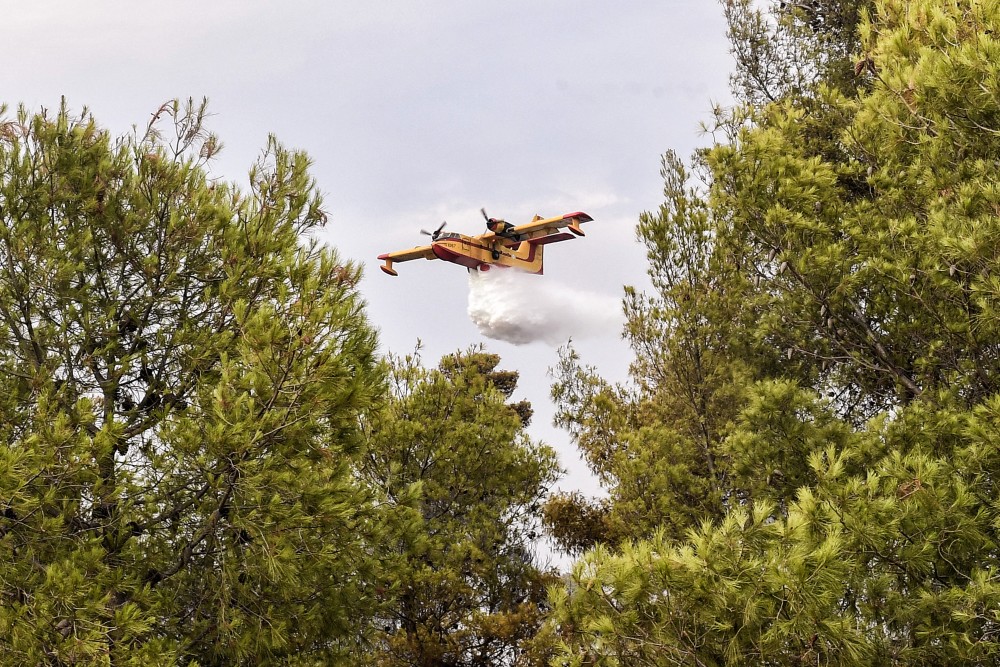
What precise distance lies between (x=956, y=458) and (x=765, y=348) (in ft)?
17.5

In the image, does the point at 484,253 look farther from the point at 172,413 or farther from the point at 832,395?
Result: the point at 172,413

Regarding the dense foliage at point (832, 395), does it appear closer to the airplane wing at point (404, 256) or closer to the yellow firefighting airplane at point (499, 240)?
the yellow firefighting airplane at point (499, 240)

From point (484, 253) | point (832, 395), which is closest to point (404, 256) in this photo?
point (484, 253)

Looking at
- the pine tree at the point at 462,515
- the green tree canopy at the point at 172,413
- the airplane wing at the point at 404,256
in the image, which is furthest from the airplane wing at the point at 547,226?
the green tree canopy at the point at 172,413

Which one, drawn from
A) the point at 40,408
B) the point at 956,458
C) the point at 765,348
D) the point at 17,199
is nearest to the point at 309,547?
the point at 40,408

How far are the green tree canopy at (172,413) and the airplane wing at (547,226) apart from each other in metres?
17.0

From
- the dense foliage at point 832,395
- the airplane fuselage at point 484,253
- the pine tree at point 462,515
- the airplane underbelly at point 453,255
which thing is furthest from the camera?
the airplane fuselage at point 484,253

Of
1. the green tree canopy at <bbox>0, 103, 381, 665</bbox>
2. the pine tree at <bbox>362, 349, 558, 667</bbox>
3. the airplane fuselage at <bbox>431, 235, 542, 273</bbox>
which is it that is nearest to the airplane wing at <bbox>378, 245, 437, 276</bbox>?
the airplane fuselage at <bbox>431, 235, 542, 273</bbox>

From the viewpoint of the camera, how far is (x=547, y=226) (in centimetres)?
2805

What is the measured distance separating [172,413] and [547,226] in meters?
20.2

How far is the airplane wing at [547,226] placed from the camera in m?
26.7

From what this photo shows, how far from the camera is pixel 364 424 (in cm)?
1636

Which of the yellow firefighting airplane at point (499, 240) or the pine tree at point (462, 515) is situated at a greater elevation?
the yellow firefighting airplane at point (499, 240)

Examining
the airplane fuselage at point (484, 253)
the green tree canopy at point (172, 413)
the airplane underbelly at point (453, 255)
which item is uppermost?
the airplane fuselage at point (484, 253)
